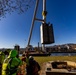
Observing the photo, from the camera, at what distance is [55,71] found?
23.9ft

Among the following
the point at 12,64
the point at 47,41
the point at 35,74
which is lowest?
the point at 35,74

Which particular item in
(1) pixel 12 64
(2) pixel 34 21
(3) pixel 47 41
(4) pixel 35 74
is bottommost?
(4) pixel 35 74

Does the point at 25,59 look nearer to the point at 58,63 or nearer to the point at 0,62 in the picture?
the point at 0,62

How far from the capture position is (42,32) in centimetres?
379

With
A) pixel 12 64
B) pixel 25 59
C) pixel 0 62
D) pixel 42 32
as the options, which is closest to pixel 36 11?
pixel 42 32

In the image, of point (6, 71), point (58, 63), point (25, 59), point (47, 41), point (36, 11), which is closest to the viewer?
point (47, 41)

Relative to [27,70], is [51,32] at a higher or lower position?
→ higher

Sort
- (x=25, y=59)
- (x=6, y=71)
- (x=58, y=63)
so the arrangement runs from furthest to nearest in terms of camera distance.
Answer: (x=58, y=63) → (x=25, y=59) → (x=6, y=71)

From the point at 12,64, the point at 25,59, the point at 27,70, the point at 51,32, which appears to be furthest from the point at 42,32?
the point at 27,70

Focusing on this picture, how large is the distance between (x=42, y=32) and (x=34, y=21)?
1154 millimetres

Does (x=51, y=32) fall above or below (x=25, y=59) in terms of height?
above

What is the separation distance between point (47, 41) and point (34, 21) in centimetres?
126

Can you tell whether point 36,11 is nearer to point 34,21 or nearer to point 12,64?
point 34,21

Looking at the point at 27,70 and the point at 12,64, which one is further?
the point at 27,70
